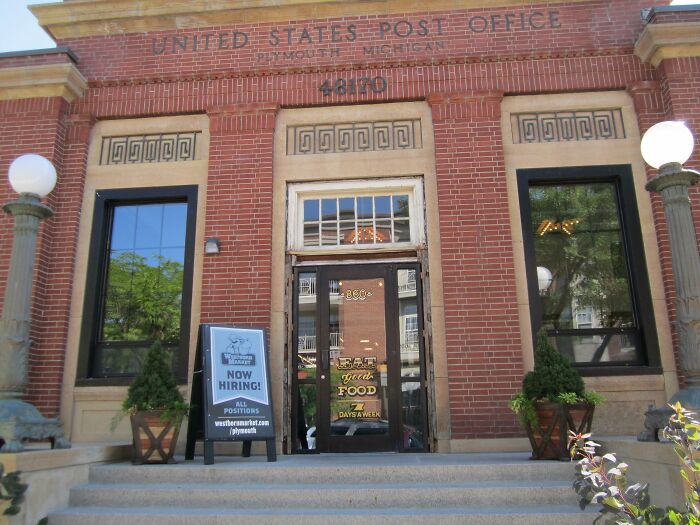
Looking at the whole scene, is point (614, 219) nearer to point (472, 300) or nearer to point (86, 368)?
point (472, 300)

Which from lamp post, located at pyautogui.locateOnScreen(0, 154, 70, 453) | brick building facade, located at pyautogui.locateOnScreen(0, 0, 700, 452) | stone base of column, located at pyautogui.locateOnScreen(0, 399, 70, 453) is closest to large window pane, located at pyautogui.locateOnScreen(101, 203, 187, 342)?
brick building facade, located at pyautogui.locateOnScreen(0, 0, 700, 452)

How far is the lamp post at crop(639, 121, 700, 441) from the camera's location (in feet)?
15.5

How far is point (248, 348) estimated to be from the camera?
21.9ft

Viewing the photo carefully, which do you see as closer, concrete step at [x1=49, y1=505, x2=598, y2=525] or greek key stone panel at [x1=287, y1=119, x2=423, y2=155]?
concrete step at [x1=49, y1=505, x2=598, y2=525]

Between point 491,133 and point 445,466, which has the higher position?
point 491,133

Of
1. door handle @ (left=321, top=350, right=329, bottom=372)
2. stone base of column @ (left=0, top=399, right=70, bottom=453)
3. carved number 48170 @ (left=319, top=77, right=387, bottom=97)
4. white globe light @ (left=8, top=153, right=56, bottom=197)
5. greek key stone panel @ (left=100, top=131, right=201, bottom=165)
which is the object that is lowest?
stone base of column @ (left=0, top=399, right=70, bottom=453)

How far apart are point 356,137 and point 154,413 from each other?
4.52 metres

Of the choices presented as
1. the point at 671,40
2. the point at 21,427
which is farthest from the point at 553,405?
the point at 671,40

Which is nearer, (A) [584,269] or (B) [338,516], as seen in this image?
(B) [338,516]

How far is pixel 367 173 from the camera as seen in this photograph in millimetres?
8000

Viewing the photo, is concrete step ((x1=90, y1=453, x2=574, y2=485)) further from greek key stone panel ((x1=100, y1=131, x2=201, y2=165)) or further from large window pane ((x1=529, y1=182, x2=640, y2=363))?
greek key stone panel ((x1=100, y1=131, x2=201, y2=165))

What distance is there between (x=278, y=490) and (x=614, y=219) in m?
5.68

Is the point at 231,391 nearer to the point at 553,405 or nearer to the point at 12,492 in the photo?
the point at 12,492

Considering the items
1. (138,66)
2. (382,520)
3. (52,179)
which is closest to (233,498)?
(382,520)
